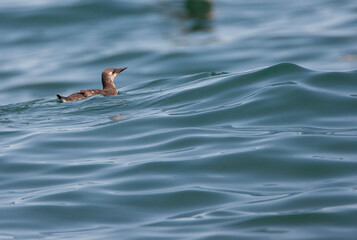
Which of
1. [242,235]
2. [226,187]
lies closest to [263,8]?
[226,187]

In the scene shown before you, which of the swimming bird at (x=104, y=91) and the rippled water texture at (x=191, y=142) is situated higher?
the swimming bird at (x=104, y=91)

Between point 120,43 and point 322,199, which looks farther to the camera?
point 120,43

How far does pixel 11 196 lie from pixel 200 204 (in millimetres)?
2025

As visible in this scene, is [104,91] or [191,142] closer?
[191,142]

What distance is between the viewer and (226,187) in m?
6.34

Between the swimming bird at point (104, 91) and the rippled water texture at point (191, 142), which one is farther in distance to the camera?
the swimming bird at point (104, 91)

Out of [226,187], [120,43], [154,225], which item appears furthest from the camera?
[120,43]

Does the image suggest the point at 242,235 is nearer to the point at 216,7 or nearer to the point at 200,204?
the point at 200,204

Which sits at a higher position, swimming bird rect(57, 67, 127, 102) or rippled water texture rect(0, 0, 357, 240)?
swimming bird rect(57, 67, 127, 102)

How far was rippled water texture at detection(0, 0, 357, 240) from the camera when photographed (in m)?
5.62

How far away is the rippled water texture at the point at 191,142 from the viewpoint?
5.62m

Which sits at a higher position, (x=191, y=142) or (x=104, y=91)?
(x=104, y=91)

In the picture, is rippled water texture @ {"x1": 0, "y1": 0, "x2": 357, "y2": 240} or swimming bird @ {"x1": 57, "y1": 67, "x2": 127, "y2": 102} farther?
swimming bird @ {"x1": 57, "y1": 67, "x2": 127, "y2": 102}

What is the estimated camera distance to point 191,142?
7859 mm
